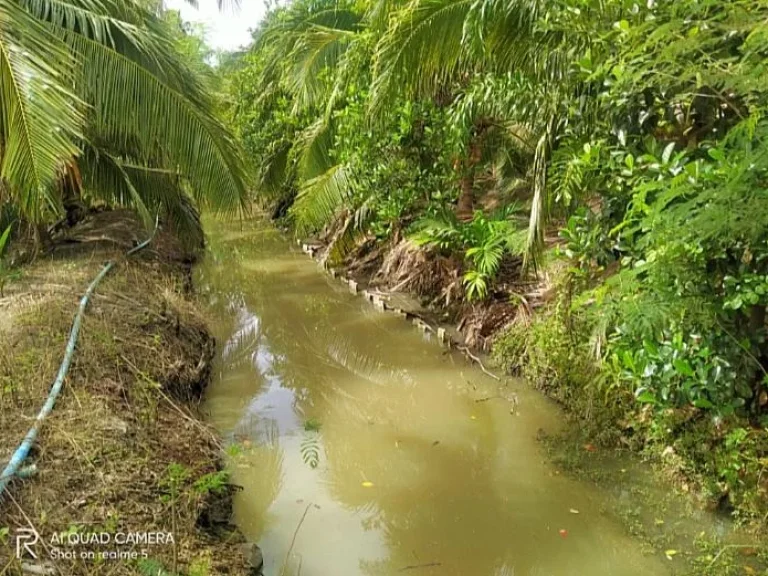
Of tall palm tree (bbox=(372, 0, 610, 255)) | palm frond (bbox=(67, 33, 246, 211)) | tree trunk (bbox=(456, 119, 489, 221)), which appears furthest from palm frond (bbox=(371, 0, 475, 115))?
tree trunk (bbox=(456, 119, 489, 221))

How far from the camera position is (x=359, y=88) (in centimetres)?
726

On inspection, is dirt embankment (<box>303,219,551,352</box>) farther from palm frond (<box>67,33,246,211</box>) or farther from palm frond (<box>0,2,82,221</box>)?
palm frond (<box>0,2,82,221</box>)

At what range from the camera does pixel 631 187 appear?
11.2 ft

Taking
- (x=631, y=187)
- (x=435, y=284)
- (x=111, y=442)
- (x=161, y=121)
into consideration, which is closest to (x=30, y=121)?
(x=161, y=121)

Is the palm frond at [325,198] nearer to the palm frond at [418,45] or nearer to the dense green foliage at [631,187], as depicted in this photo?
the dense green foliage at [631,187]

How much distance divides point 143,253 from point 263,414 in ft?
12.4

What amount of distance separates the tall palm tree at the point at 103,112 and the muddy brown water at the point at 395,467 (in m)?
1.87

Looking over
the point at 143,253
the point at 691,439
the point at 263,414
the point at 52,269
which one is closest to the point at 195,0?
the point at 143,253

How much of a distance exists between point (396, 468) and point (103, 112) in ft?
12.4

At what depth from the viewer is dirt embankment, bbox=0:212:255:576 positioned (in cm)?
253

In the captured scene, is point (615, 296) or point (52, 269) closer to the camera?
point (615, 296)

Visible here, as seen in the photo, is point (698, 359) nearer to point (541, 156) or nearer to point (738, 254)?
point (738, 254)

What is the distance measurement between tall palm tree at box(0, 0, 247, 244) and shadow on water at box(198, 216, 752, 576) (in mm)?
1948

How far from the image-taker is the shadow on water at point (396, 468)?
3.27 metres
